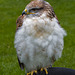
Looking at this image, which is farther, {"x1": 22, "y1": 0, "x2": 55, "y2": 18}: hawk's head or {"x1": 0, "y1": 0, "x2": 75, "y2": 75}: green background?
{"x1": 0, "y1": 0, "x2": 75, "y2": 75}: green background

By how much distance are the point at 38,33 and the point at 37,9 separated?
358mm

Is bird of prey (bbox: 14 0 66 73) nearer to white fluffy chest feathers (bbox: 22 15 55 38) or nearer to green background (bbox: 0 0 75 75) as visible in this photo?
white fluffy chest feathers (bbox: 22 15 55 38)

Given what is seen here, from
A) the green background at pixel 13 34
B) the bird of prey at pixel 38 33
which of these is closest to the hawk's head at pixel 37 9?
the bird of prey at pixel 38 33

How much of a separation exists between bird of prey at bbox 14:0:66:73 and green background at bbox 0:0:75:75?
0.34 meters

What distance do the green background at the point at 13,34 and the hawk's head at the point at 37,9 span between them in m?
0.23

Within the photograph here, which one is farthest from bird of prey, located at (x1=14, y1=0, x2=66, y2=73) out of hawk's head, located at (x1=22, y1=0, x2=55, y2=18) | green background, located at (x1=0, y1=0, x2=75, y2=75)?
green background, located at (x1=0, y1=0, x2=75, y2=75)

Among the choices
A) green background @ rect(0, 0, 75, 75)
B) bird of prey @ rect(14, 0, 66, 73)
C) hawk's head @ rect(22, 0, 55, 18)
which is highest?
hawk's head @ rect(22, 0, 55, 18)

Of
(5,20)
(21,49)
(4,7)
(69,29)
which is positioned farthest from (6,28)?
(21,49)

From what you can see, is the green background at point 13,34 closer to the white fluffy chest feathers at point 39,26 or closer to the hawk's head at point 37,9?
the hawk's head at point 37,9

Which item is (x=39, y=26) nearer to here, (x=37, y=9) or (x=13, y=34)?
(x=37, y=9)

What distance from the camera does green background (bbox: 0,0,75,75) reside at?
5.92m

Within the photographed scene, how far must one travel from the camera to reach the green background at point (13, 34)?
5.92 metres

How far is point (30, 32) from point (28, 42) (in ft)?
0.53

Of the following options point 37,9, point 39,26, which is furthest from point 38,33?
point 37,9
